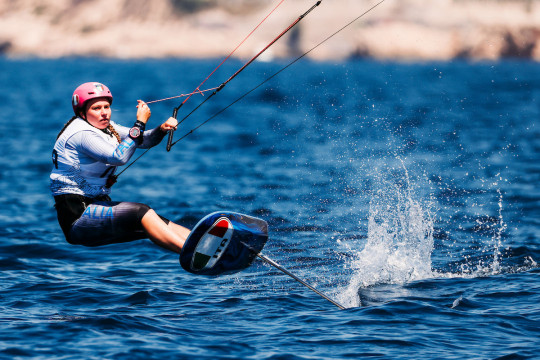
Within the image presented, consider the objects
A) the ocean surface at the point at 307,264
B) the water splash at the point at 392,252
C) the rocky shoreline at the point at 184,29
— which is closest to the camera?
the ocean surface at the point at 307,264

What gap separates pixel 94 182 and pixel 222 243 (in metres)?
1.38

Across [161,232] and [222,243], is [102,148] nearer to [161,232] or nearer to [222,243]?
[161,232]

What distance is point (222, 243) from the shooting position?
782 cm

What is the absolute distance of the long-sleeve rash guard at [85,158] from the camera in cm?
755

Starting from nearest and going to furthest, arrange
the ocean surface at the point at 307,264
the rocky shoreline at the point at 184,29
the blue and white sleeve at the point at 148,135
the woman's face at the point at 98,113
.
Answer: the ocean surface at the point at 307,264 < the woman's face at the point at 98,113 < the blue and white sleeve at the point at 148,135 < the rocky shoreline at the point at 184,29

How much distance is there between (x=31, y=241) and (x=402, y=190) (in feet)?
22.0

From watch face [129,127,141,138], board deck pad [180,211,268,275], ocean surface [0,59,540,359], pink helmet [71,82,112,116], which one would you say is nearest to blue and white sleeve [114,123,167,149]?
pink helmet [71,82,112,116]

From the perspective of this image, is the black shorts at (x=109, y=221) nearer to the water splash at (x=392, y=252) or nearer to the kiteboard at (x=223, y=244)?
the kiteboard at (x=223, y=244)

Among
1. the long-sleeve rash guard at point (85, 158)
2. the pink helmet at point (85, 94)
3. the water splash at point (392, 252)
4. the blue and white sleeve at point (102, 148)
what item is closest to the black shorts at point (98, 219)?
the long-sleeve rash guard at point (85, 158)

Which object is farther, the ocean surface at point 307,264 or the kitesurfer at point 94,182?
the kitesurfer at point 94,182

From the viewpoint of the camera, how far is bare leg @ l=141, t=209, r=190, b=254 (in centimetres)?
770

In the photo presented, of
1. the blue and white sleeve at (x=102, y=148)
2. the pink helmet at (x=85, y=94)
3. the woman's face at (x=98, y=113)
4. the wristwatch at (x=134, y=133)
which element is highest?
the pink helmet at (x=85, y=94)

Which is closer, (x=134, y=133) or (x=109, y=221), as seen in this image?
(x=134, y=133)

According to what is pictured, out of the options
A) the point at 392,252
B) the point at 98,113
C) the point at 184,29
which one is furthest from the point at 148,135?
the point at 184,29
